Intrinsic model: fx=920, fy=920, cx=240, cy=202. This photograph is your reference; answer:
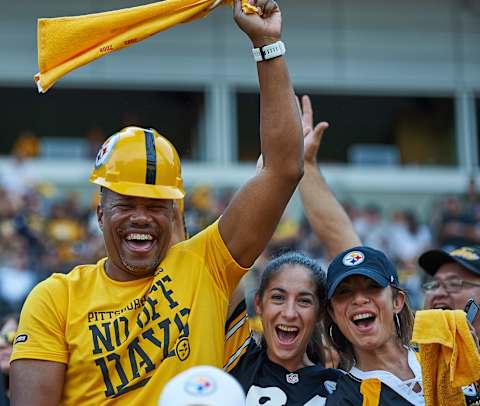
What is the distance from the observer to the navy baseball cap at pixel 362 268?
3.90m

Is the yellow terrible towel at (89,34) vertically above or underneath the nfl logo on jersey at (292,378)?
above

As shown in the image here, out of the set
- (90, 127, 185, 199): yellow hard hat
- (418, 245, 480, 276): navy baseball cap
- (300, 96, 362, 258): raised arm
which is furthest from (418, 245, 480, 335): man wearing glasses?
(90, 127, 185, 199): yellow hard hat

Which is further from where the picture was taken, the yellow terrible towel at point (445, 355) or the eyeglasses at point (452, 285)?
the eyeglasses at point (452, 285)

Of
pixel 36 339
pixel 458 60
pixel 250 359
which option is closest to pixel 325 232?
pixel 250 359

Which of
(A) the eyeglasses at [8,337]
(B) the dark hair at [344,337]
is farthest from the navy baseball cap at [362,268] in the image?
(A) the eyeglasses at [8,337]

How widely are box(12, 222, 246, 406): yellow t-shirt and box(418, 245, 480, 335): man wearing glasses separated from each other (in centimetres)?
162

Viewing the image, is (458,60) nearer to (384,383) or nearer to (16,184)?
(16,184)

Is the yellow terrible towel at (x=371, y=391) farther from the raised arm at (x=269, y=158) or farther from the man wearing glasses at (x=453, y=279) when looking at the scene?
the man wearing glasses at (x=453, y=279)

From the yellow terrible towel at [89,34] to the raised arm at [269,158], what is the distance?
22cm

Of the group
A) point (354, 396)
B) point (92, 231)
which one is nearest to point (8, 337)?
point (354, 396)

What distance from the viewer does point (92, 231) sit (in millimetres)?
12320

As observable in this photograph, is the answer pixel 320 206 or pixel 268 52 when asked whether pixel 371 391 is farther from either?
pixel 320 206

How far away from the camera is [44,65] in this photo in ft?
12.1

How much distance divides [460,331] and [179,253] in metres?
1.17
